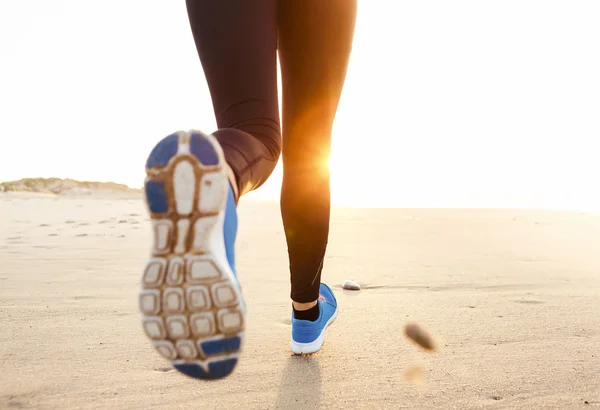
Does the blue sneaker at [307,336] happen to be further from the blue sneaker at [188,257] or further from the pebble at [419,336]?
the blue sneaker at [188,257]

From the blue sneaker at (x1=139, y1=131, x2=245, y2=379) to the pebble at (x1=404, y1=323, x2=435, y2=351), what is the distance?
0.80 meters

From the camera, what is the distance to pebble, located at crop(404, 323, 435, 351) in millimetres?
1415

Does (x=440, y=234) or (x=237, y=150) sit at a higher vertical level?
(x=237, y=150)

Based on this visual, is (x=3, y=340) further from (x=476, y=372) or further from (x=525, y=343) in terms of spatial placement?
(x=525, y=343)

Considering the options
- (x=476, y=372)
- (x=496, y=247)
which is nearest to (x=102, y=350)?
(x=476, y=372)

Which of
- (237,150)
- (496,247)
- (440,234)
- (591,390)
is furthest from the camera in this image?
(440,234)

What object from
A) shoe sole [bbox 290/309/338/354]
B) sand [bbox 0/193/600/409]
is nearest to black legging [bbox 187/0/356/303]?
shoe sole [bbox 290/309/338/354]

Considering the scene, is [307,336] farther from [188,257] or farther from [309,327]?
[188,257]

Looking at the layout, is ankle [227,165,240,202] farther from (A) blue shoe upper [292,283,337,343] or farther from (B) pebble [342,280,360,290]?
(B) pebble [342,280,360,290]

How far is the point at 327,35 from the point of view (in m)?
1.18

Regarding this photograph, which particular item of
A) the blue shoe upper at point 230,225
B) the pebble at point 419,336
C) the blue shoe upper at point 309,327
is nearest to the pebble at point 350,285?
the pebble at point 419,336

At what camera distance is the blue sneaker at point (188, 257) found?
749 millimetres

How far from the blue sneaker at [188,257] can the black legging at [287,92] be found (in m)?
0.09

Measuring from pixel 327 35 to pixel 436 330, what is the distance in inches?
36.6
